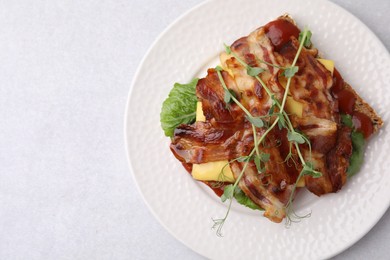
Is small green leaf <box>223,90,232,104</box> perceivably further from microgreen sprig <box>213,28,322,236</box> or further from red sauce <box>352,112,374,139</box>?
red sauce <box>352,112,374,139</box>

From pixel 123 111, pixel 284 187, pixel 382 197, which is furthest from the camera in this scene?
pixel 123 111

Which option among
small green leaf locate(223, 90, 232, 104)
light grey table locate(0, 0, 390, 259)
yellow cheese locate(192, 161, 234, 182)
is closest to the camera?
small green leaf locate(223, 90, 232, 104)

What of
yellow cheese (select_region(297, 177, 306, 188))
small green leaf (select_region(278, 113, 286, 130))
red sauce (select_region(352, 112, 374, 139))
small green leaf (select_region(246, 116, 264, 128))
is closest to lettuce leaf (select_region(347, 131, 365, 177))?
red sauce (select_region(352, 112, 374, 139))

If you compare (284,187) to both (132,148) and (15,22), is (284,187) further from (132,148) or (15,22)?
(15,22)

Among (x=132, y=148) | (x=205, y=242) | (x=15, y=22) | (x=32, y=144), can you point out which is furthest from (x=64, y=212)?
(x=15, y=22)

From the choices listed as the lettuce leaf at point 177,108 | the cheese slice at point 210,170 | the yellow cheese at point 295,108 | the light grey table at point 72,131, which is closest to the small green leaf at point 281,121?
the yellow cheese at point 295,108

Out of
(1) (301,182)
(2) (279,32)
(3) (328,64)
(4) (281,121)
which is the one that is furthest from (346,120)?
(2) (279,32)
